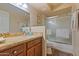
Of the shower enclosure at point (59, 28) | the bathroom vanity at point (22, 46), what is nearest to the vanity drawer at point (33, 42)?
the bathroom vanity at point (22, 46)

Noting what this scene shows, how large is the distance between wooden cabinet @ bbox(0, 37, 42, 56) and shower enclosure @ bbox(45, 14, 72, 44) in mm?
184

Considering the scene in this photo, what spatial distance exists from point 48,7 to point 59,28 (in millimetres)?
318

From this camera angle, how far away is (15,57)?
109 centimetres

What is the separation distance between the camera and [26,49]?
1328 millimetres

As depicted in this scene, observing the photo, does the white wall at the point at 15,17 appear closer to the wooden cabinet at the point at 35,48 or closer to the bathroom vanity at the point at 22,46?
the bathroom vanity at the point at 22,46

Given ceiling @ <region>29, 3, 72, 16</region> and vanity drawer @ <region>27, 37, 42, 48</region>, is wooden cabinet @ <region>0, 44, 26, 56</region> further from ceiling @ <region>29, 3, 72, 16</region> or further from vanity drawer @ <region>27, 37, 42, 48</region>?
ceiling @ <region>29, 3, 72, 16</region>

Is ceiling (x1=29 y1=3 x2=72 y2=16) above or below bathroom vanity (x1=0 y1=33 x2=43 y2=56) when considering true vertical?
above

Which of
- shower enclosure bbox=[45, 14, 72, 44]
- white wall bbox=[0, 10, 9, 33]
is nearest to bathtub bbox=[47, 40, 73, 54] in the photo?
shower enclosure bbox=[45, 14, 72, 44]

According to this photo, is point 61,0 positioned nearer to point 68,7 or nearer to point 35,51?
point 68,7

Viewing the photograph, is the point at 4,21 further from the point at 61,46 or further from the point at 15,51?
the point at 61,46

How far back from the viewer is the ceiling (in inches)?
56.3

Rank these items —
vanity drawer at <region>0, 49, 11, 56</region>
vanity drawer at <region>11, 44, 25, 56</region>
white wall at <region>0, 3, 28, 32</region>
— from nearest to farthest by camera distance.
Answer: vanity drawer at <region>0, 49, 11, 56</region>, vanity drawer at <region>11, 44, 25, 56</region>, white wall at <region>0, 3, 28, 32</region>

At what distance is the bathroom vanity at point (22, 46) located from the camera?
3.11 ft

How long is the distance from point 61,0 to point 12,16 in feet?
2.22
